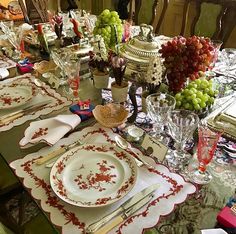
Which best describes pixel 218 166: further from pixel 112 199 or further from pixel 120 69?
pixel 120 69

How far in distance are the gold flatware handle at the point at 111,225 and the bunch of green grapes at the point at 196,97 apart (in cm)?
43

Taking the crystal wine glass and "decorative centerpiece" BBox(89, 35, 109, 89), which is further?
the crystal wine glass

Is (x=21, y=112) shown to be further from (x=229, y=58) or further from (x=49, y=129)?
(x=229, y=58)

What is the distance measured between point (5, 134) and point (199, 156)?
59 centimetres

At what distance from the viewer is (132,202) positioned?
63cm

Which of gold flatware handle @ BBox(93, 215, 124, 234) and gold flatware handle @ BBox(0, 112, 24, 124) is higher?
gold flatware handle @ BBox(93, 215, 124, 234)

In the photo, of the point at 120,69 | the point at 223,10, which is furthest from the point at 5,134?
the point at 223,10

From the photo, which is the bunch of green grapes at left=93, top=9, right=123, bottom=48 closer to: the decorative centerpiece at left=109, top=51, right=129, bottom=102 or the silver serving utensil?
the decorative centerpiece at left=109, top=51, right=129, bottom=102

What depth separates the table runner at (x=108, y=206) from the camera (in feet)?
1.96

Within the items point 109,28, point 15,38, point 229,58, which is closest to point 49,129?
point 109,28

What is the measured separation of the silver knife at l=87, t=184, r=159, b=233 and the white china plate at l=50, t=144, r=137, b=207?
0.07 ft

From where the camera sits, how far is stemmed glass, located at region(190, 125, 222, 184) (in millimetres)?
708

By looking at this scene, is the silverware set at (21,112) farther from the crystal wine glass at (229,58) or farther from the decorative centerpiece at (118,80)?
the crystal wine glass at (229,58)

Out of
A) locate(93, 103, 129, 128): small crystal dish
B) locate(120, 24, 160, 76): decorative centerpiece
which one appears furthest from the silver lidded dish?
locate(93, 103, 129, 128): small crystal dish
